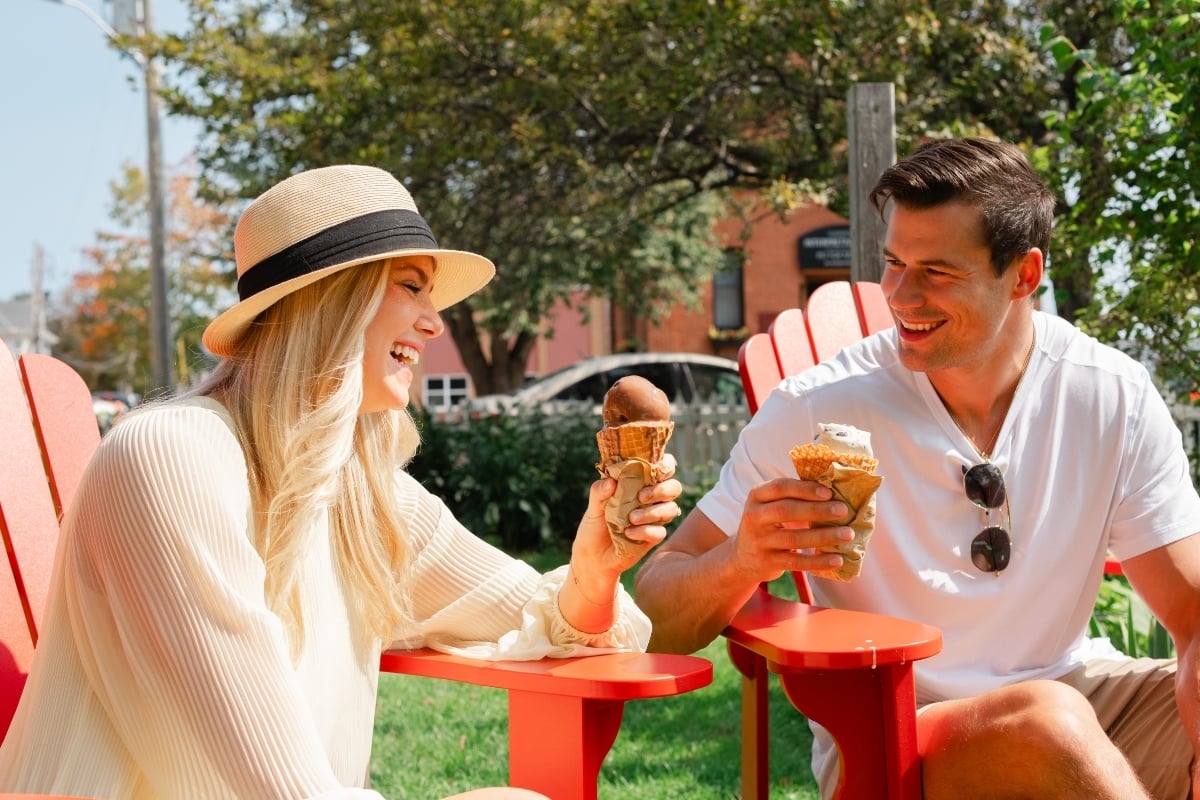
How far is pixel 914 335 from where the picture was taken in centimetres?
246

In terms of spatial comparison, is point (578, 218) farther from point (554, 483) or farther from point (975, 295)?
point (975, 295)

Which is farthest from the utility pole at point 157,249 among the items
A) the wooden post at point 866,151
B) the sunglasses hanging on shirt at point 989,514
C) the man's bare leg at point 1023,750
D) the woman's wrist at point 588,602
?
the man's bare leg at point 1023,750

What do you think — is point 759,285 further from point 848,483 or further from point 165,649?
point 165,649

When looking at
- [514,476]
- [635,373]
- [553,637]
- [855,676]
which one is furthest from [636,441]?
[635,373]

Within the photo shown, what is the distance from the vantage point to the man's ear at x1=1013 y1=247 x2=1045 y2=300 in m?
2.52

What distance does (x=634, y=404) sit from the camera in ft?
6.31

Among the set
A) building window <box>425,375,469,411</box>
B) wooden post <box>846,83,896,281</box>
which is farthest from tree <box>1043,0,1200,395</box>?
building window <box>425,375,469,411</box>

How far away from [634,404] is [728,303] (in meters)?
24.0

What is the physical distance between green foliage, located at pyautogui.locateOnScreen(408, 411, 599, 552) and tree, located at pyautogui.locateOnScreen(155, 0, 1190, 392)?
1.69m

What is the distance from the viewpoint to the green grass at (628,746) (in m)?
3.76

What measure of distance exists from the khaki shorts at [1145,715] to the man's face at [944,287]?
69 centimetres

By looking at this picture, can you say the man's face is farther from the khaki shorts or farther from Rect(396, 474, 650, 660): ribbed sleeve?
Rect(396, 474, 650, 660): ribbed sleeve

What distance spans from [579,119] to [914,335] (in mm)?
6765

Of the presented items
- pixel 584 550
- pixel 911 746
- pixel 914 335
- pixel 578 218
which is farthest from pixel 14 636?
pixel 578 218
